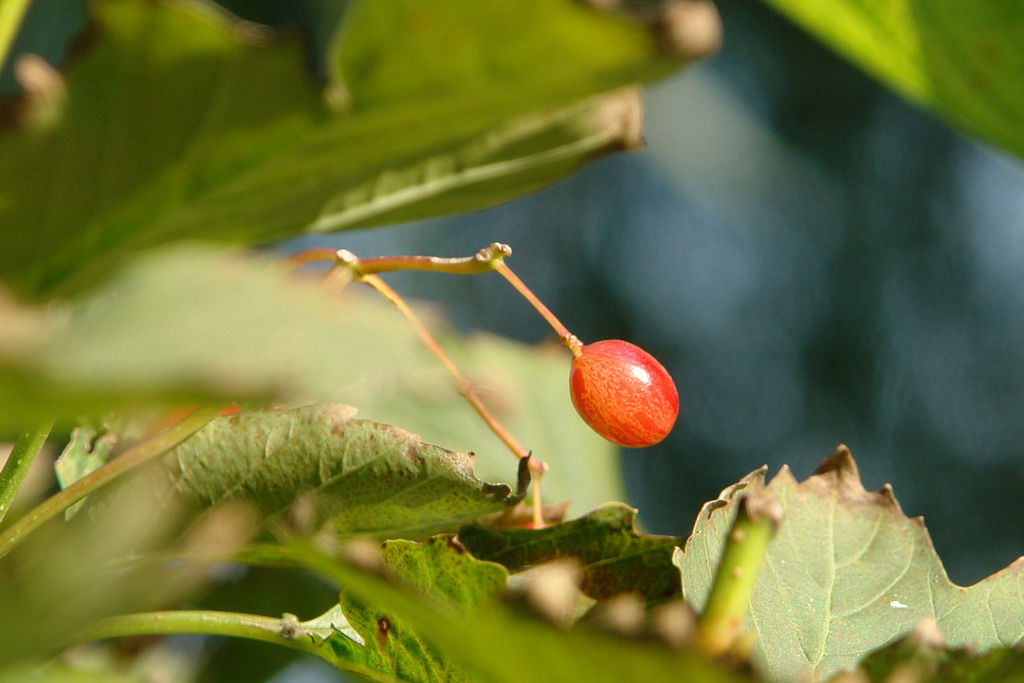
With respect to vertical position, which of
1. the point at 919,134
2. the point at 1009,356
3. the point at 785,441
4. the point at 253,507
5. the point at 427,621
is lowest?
the point at 785,441

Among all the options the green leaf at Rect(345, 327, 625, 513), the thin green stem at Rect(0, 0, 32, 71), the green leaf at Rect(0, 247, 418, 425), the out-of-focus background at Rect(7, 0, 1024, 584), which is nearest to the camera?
the green leaf at Rect(0, 247, 418, 425)

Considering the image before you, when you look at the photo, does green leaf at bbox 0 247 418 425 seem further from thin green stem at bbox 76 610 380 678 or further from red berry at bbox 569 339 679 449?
red berry at bbox 569 339 679 449

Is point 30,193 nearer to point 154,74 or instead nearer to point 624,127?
point 154,74

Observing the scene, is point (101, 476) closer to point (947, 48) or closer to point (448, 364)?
point (448, 364)

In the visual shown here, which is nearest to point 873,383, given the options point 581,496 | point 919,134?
point 919,134

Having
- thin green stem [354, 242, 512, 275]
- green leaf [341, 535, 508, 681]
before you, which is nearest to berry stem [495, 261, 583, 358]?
thin green stem [354, 242, 512, 275]

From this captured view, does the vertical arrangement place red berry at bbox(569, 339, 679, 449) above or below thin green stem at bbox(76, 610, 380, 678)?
above
